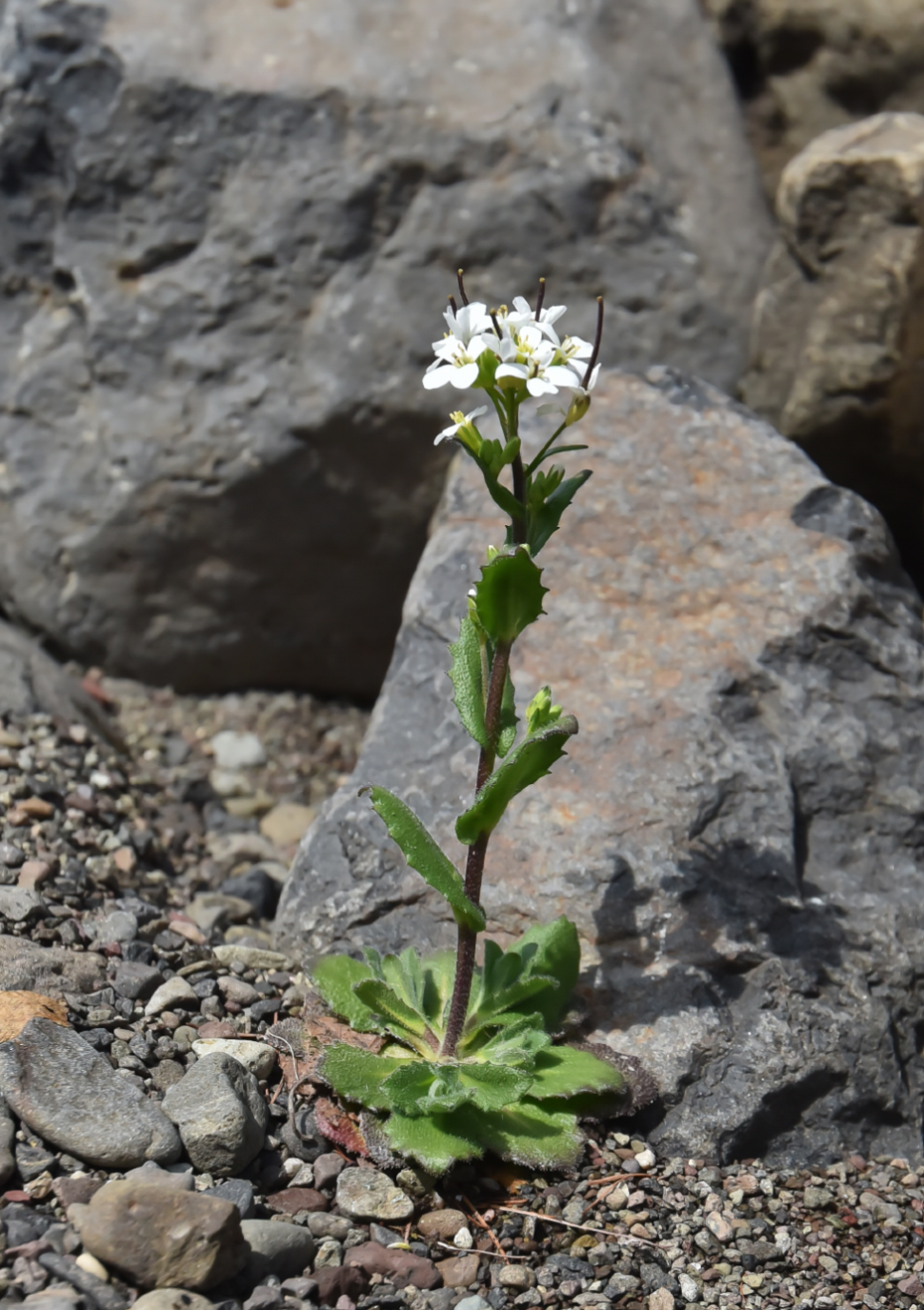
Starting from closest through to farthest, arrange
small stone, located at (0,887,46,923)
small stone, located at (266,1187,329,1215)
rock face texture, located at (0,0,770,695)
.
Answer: small stone, located at (266,1187,329,1215)
small stone, located at (0,887,46,923)
rock face texture, located at (0,0,770,695)

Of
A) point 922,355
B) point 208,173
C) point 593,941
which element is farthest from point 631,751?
point 208,173

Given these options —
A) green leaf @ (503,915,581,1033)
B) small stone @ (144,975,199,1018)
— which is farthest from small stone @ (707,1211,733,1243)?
small stone @ (144,975,199,1018)

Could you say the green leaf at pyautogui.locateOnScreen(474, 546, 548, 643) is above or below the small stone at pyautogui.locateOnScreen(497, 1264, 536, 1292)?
above

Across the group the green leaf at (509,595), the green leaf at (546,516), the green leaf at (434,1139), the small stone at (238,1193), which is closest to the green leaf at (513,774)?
the green leaf at (509,595)

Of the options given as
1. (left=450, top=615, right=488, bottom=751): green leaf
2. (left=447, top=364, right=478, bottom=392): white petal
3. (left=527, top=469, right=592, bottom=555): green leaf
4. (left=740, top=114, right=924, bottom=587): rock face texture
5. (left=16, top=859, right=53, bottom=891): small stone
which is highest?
(left=740, top=114, right=924, bottom=587): rock face texture

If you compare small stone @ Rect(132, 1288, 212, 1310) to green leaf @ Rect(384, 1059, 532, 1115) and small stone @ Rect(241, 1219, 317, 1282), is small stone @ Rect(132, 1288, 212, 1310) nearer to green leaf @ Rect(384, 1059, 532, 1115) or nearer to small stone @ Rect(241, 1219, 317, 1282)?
small stone @ Rect(241, 1219, 317, 1282)
